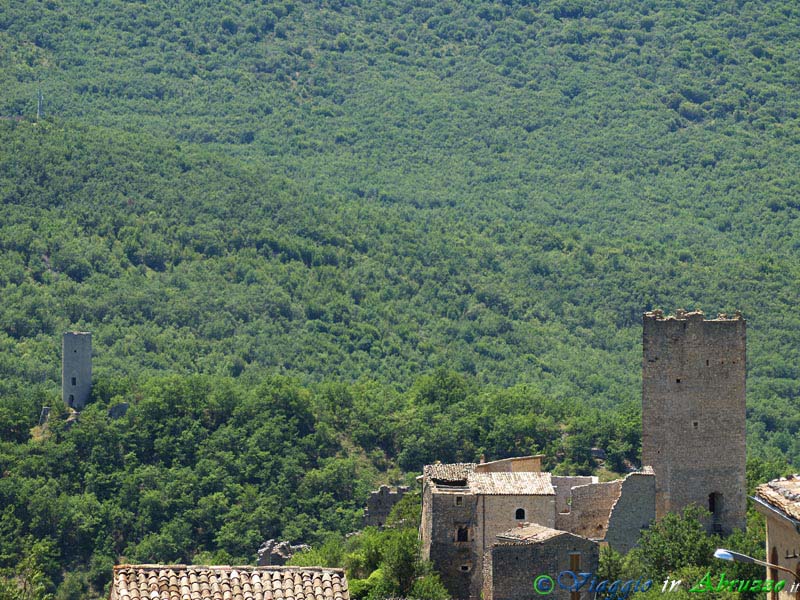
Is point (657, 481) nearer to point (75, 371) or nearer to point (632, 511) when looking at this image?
point (632, 511)

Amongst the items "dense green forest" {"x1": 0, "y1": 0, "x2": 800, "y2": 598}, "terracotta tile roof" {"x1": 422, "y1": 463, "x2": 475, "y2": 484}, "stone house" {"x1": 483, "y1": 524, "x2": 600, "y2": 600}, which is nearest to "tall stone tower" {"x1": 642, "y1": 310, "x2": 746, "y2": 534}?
"terracotta tile roof" {"x1": 422, "y1": 463, "x2": 475, "y2": 484}

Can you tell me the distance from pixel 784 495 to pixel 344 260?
365 ft

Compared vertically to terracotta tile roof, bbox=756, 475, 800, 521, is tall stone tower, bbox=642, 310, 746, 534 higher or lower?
higher

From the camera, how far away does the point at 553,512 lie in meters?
57.1

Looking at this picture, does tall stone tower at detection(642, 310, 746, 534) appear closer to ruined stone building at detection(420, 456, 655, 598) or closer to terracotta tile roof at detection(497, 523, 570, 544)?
ruined stone building at detection(420, 456, 655, 598)

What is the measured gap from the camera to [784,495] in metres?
31.9

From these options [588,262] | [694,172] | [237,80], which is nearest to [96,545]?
[588,262]

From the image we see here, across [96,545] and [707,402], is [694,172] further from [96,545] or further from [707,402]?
[707,402]

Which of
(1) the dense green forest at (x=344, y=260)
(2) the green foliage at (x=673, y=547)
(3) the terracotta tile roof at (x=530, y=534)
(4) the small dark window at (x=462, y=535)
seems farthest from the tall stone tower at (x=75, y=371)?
(2) the green foliage at (x=673, y=547)

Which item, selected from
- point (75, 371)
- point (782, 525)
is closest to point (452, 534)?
point (782, 525)

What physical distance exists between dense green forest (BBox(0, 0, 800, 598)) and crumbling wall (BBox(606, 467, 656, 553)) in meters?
13.9

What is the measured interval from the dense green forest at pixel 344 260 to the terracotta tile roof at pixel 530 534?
57.5ft

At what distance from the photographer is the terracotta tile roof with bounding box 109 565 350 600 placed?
34938mm

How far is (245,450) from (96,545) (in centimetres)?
844
